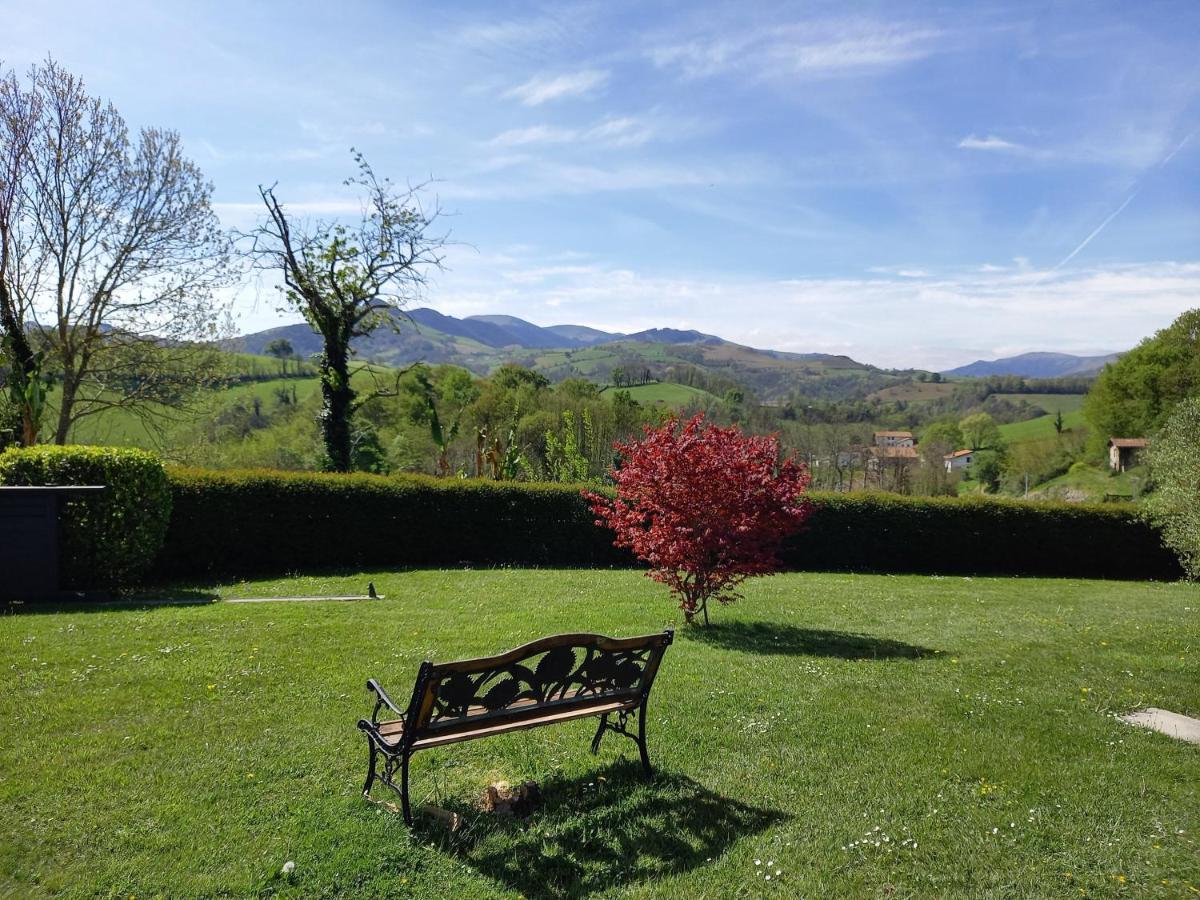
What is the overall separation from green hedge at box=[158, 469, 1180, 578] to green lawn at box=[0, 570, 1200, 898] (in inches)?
220

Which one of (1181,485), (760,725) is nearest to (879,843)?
(760,725)

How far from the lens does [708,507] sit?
9.11 metres

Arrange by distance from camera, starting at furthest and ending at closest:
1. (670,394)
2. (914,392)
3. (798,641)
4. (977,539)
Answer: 1. (914,392)
2. (670,394)
3. (977,539)
4. (798,641)

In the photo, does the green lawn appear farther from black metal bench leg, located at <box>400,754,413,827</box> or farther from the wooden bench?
the wooden bench

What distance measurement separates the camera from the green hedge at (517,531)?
13945 millimetres

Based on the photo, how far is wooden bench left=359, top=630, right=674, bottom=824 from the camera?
402cm

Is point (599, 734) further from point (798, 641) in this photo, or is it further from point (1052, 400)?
point (1052, 400)

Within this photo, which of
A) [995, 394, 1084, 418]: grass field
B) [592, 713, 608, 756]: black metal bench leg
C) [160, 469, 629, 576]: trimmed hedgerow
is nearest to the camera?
[592, 713, 608, 756]: black metal bench leg

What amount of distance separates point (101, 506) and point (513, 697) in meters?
9.80

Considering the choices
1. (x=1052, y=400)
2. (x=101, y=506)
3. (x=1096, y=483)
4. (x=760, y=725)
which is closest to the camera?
(x=760, y=725)

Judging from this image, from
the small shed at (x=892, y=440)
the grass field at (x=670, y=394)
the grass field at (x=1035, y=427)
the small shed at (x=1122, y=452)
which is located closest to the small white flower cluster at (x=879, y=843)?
the small shed at (x=1122, y=452)

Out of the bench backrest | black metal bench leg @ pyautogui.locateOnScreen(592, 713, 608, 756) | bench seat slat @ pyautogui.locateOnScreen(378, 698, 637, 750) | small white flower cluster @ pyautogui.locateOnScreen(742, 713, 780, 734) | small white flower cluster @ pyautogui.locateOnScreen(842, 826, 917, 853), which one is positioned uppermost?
the bench backrest

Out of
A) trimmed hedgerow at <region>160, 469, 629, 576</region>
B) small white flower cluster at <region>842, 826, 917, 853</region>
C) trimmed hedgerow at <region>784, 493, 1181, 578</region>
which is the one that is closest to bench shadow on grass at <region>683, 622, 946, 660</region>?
small white flower cluster at <region>842, 826, 917, 853</region>

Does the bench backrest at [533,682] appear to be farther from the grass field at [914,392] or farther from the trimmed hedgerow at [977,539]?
the grass field at [914,392]
